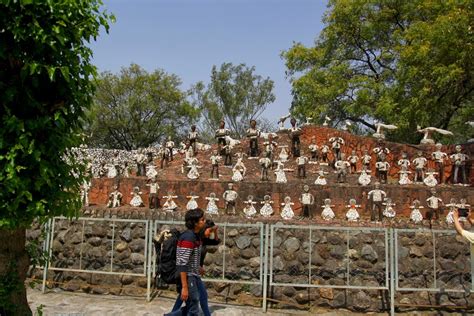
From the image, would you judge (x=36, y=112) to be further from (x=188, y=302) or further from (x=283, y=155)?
(x=283, y=155)

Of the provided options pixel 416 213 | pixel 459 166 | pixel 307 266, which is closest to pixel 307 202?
pixel 416 213

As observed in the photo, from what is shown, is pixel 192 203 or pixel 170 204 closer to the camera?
pixel 192 203

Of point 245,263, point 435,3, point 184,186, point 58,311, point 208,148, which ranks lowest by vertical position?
point 58,311

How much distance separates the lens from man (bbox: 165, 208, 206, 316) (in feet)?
17.0

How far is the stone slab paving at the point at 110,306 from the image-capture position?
747 cm

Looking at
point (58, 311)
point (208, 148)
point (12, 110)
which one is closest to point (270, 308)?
point (58, 311)

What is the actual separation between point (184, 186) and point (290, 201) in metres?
3.10

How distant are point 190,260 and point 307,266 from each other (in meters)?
3.63

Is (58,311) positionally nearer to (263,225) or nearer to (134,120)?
(263,225)

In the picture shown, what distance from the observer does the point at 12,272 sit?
462 cm

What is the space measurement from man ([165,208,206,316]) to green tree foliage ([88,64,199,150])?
30188 millimetres

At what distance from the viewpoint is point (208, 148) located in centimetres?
2108

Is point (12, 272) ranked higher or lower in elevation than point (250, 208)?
lower

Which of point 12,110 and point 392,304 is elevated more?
point 12,110
